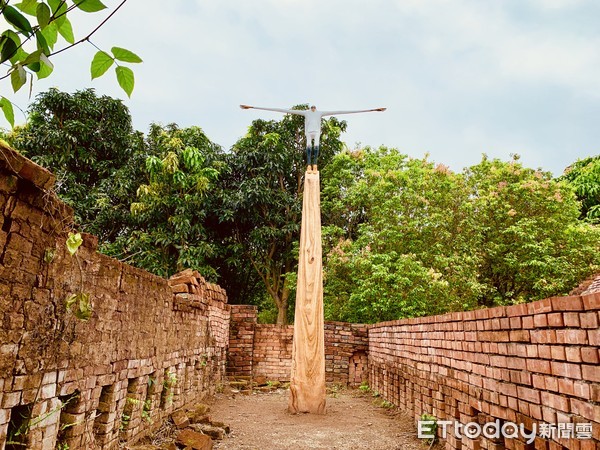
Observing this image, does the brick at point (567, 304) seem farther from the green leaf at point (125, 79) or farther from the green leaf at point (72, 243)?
the green leaf at point (72, 243)

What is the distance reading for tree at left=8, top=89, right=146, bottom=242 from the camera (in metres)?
13.8

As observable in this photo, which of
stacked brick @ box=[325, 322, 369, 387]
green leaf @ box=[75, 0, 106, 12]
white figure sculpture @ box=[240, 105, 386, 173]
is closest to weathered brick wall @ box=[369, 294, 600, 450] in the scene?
green leaf @ box=[75, 0, 106, 12]

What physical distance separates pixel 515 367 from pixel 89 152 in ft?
46.0

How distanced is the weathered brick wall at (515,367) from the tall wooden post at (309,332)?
6.61 feet

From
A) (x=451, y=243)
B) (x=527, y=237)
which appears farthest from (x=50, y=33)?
(x=527, y=237)

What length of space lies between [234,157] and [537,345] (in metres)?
13.3

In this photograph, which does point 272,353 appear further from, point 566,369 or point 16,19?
point 16,19

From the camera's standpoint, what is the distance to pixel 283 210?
15.7 m

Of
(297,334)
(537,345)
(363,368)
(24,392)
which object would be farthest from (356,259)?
(24,392)

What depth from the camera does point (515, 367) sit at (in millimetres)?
3686

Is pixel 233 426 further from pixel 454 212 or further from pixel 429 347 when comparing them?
pixel 454 212

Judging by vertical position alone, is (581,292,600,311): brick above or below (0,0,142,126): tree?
below

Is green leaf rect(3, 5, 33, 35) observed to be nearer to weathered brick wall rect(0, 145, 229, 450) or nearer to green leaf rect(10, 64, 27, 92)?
green leaf rect(10, 64, 27, 92)

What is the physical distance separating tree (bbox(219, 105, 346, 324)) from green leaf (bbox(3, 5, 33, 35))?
13419 millimetres
